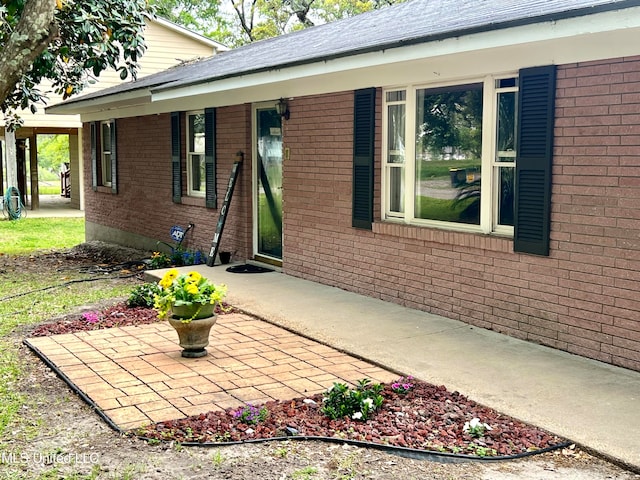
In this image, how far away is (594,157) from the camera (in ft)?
18.6

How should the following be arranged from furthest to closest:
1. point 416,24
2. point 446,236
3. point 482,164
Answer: point 416,24
point 446,236
point 482,164

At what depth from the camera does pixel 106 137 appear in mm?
16125

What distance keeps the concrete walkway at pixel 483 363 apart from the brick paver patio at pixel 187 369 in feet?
1.15

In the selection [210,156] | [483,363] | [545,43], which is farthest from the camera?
[210,156]

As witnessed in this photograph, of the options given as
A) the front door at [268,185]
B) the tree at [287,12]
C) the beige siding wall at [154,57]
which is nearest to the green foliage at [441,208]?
the front door at [268,185]

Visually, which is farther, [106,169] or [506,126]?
[106,169]

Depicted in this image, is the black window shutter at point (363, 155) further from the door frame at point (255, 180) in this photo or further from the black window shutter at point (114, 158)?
the black window shutter at point (114, 158)

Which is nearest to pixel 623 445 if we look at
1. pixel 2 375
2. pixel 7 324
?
pixel 2 375

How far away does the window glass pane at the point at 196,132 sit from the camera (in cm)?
1212

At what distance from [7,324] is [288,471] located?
16.2 feet

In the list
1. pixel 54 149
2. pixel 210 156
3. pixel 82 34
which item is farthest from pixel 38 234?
pixel 54 149

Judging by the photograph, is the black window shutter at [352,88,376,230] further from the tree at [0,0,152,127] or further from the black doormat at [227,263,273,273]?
the tree at [0,0,152,127]

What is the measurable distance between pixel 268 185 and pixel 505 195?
4613mm

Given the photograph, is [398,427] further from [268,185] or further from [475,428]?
[268,185]
